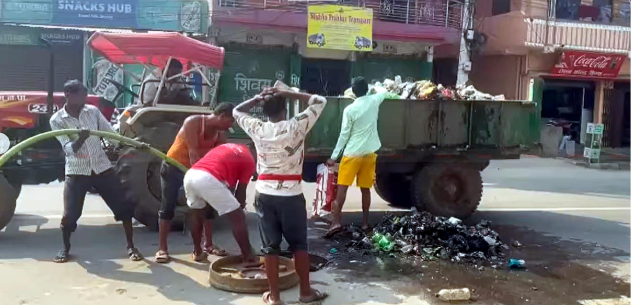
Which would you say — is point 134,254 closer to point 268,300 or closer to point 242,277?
point 242,277

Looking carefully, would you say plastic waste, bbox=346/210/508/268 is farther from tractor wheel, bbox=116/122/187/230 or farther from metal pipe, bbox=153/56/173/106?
metal pipe, bbox=153/56/173/106

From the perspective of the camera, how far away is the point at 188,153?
6.23 metres

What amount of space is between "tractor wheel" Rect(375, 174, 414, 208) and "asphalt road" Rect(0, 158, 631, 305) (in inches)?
8.8

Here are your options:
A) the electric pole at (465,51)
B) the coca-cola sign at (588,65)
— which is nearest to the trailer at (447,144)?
the electric pole at (465,51)

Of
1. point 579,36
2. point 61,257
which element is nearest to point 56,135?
point 61,257

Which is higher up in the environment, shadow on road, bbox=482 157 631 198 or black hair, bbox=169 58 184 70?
black hair, bbox=169 58 184 70

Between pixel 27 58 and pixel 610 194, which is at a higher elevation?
pixel 27 58

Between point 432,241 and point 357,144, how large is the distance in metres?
1.40

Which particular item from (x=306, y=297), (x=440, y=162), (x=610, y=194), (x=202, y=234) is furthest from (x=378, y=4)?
(x=306, y=297)

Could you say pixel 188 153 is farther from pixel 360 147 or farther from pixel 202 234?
pixel 360 147

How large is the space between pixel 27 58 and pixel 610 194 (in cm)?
1397

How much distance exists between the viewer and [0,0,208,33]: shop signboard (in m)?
15.5

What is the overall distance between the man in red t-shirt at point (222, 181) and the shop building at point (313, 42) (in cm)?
1132

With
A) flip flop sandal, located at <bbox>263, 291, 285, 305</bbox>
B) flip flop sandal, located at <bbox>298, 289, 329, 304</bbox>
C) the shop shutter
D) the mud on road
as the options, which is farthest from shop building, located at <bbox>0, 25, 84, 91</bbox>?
flip flop sandal, located at <bbox>298, 289, 329, 304</bbox>
